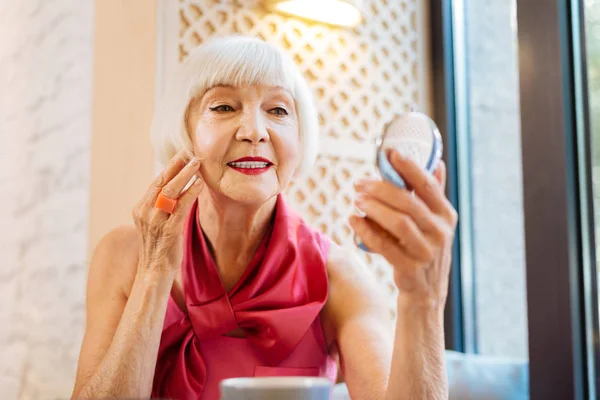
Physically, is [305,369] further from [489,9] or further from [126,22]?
[489,9]

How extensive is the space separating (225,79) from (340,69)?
3.69 ft

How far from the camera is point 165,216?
44.9 inches

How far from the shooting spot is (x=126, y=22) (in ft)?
6.77

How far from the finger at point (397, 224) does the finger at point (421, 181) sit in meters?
0.03

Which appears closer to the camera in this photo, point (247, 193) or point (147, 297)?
point (147, 297)

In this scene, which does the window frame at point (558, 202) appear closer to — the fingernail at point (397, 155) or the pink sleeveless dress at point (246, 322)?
the pink sleeveless dress at point (246, 322)

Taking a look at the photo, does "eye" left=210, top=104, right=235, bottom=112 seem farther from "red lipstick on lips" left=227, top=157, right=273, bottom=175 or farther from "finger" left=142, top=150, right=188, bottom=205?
"finger" left=142, top=150, right=188, bottom=205

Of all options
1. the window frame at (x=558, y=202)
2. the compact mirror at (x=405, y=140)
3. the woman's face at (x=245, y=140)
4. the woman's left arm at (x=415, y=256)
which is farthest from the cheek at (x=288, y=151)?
the window frame at (x=558, y=202)

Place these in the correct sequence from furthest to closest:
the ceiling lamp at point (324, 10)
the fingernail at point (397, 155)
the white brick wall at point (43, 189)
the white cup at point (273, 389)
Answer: the ceiling lamp at point (324, 10), the white brick wall at point (43, 189), the fingernail at point (397, 155), the white cup at point (273, 389)

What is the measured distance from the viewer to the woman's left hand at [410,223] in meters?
0.72

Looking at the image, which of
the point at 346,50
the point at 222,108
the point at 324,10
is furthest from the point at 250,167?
the point at 346,50

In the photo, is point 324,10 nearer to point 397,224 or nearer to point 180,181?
point 180,181

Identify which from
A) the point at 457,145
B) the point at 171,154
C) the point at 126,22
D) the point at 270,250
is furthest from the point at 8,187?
the point at 457,145

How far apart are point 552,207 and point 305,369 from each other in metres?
0.92
